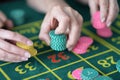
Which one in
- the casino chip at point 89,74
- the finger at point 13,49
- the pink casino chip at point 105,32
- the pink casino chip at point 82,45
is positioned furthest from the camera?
the pink casino chip at point 105,32

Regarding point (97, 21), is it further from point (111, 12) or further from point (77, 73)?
point (77, 73)

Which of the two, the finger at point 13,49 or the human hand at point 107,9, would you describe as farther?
the human hand at point 107,9

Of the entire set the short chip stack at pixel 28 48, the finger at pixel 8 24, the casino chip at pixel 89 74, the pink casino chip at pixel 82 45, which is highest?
the finger at pixel 8 24

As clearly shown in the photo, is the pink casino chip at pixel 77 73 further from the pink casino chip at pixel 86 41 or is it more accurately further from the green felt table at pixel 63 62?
the pink casino chip at pixel 86 41

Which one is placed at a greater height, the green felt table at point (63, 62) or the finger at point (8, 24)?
the finger at point (8, 24)

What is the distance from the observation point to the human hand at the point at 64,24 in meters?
1.33

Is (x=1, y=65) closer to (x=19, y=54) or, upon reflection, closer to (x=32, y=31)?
(x=19, y=54)

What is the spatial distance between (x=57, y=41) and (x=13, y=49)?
0.22 metres

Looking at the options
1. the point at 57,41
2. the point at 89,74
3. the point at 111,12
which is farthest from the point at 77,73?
the point at 111,12

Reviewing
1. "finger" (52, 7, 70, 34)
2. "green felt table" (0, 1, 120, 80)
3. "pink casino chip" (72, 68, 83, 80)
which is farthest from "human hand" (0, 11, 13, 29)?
"pink casino chip" (72, 68, 83, 80)

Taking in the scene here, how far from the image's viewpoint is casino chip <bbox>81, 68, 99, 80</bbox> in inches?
45.2

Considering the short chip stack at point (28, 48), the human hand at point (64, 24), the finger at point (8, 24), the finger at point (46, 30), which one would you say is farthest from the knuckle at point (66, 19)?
the finger at point (8, 24)

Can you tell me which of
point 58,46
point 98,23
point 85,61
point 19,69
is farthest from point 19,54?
point 98,23

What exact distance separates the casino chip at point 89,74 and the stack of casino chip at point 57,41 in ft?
0.71
